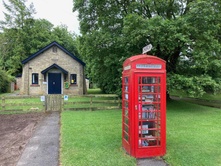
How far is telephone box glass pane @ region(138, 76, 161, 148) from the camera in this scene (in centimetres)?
497

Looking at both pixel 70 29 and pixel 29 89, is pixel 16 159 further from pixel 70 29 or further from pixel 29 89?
pixel 70 29

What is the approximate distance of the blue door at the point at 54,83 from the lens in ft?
71.2

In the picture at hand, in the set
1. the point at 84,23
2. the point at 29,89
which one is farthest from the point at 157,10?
the point at 29,89

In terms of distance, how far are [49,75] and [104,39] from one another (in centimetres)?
1103

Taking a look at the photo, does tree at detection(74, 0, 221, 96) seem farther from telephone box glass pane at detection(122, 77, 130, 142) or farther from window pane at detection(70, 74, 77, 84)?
window pane at detection(70, 74, 77, 84)

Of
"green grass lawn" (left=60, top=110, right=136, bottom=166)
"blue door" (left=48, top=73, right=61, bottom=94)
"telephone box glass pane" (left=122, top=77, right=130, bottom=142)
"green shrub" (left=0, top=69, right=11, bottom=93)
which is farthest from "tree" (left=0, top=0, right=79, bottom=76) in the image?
"telephone box glass pane" (left=122, top=77, right=130, bottom=142)

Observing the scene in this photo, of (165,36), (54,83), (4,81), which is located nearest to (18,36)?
(4,81)

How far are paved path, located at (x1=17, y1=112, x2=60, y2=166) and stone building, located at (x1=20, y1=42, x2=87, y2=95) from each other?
45.4ft

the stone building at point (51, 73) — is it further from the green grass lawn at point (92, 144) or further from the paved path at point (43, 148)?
the paved path at point (43, 148)

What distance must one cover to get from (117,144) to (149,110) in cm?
156

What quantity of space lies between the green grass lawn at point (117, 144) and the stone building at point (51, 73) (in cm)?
1355

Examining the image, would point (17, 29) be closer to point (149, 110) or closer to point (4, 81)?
point (4, 81)

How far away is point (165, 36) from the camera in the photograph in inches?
424

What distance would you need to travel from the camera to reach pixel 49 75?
71.0 feet
